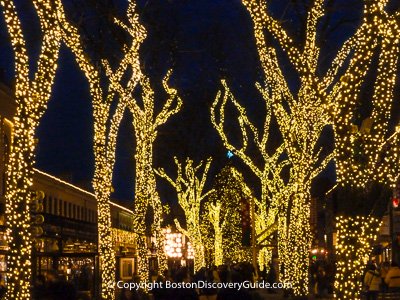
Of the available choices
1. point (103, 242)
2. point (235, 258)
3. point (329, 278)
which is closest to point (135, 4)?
point (103, 242)

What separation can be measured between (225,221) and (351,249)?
47.6m

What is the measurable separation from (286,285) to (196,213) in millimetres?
21007

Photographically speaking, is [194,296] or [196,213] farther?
[196,213]

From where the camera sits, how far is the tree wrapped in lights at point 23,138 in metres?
16.5

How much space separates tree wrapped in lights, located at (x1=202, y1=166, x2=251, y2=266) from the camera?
57.4 meters

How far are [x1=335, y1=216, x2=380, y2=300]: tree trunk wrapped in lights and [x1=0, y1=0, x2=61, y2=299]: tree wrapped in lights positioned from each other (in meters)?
5.64

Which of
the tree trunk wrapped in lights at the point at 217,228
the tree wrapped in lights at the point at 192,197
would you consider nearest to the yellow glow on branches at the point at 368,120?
the tree wrapped in lights at the point at 192,197

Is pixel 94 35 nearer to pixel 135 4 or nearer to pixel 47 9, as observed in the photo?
pixel 135 4

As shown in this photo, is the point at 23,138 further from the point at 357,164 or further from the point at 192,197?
the point at 192,197

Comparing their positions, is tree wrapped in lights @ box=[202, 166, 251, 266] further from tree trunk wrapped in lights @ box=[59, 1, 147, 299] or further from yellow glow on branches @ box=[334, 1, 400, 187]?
yellow glow on branches @ box=[334, 1, 400, 187]

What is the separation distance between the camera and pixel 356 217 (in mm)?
14102

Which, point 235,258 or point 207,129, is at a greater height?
point 207,129

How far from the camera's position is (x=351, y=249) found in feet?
46.4

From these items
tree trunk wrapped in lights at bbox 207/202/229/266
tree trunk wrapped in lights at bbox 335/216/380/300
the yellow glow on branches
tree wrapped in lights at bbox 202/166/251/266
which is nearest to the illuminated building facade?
tree trunk wrapped in lights at bbox 207/202/229/266
